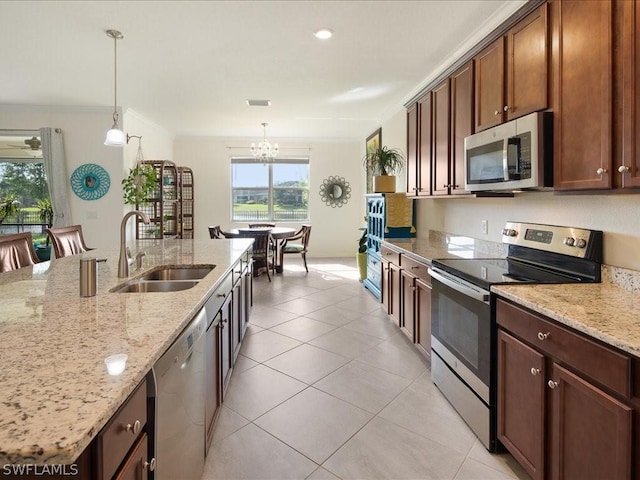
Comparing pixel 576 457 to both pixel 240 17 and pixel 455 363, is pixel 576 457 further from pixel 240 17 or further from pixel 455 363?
pixel 240 17

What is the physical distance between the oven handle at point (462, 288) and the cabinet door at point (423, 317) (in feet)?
1.24

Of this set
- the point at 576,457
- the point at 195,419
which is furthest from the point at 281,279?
the point at 576,457

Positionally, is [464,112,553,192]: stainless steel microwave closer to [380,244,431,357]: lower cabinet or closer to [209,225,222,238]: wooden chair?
[380,244,431,357]: lower cabinet

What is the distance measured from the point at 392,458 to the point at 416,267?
1531mm

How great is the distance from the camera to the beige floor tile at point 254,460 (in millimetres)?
1793

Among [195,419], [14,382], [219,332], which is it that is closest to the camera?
[14,382]

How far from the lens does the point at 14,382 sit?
84 cm

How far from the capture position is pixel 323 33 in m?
3.14

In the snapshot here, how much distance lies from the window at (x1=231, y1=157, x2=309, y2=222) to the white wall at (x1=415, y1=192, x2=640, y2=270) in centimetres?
503

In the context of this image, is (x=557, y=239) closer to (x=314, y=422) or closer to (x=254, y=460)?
(x=314, y=422)

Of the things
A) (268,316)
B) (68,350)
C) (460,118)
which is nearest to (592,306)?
(68,350)

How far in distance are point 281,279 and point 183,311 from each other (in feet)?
16.1

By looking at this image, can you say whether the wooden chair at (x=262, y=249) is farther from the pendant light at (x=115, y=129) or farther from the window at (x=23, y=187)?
the window at (x=23, y=187)

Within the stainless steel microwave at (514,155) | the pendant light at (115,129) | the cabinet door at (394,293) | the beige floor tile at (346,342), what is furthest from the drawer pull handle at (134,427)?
the pendant light at (115,129)
